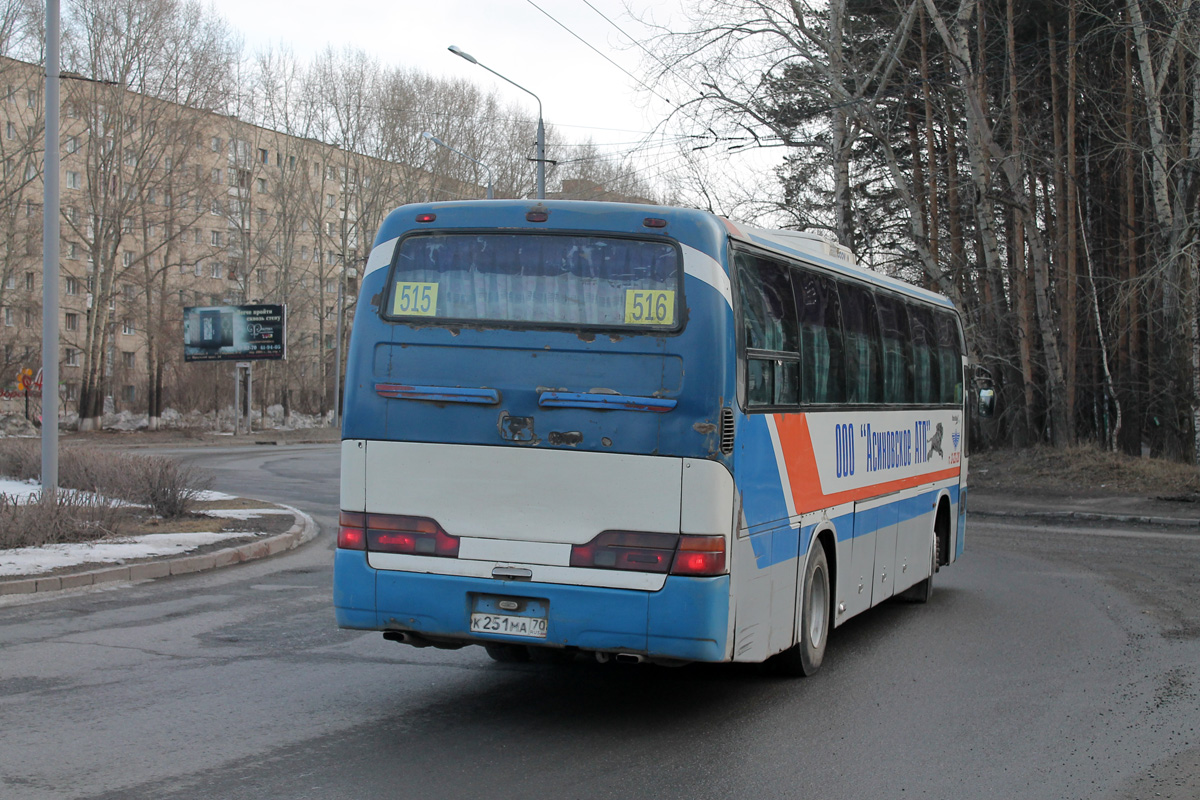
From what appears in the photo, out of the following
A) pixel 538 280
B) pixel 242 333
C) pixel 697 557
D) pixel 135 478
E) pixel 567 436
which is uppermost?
pixel 242 333

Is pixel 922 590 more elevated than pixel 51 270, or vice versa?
pixel 51 270

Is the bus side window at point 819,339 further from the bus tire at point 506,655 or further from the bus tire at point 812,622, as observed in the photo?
the bus tire at point 506,655

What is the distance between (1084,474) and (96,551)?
64.1 ft

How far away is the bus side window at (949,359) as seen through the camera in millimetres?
12266

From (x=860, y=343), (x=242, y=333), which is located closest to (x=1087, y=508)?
(x=860, y=343)

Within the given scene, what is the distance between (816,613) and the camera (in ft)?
27.3

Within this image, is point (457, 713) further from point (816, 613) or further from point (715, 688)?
point (816, 613)

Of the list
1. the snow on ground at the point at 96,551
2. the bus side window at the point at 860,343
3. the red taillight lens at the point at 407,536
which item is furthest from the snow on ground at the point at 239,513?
the red taillight lens at the point at 407,536

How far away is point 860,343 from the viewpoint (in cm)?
934

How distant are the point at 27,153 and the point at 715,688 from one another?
158 feet

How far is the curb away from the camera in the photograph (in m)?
19.5

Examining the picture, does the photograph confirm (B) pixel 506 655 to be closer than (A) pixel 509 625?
No

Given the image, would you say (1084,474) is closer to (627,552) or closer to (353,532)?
(627,552)

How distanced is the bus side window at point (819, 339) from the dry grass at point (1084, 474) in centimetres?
1626
